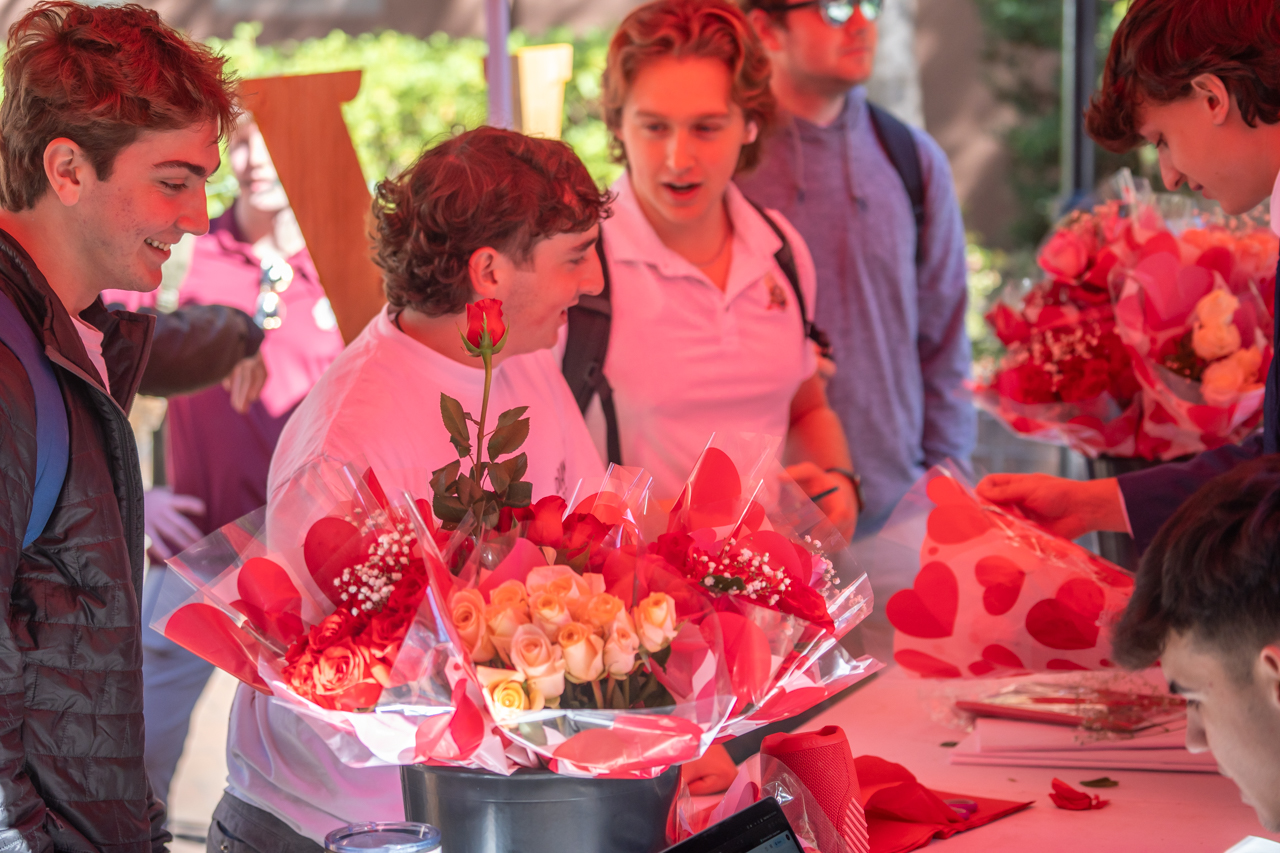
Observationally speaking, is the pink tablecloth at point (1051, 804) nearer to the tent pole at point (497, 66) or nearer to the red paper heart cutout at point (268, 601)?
the red paper heart cutout at point (268, 601)

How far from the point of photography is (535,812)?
3.46 ft

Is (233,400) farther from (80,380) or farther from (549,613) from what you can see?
(549,613)

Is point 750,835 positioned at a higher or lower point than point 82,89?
lower

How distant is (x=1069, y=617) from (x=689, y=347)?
85 cm

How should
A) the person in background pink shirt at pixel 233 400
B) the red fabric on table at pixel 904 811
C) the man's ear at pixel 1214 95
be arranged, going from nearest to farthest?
1. the red fabric on table at pixel 904 811
2. the man's ear at pixel 1214 95
3. the person in background pink shirt at pixel 233 400

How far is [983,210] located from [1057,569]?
22.9 feet

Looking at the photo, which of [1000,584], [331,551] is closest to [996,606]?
[1000,584]

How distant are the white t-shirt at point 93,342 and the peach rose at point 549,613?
2.65 feet

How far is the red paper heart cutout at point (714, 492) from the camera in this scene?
1.18 m

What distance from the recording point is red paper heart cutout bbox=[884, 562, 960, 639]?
169cm

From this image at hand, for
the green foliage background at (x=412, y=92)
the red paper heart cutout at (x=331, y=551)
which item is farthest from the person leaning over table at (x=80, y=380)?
the green foliage background at (x=412, y=92)

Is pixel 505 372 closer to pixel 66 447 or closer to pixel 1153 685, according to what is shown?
pixel 66 447

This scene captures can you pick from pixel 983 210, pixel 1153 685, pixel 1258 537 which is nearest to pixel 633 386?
pixel 1153 685

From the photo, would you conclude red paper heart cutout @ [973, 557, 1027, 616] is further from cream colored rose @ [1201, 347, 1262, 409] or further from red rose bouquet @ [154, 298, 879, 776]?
cream colored rose @ [1201, 347, 1262, 409]
